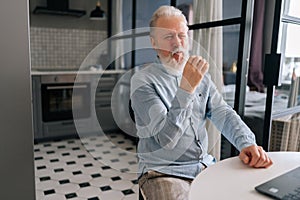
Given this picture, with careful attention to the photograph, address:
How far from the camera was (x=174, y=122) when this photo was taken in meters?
1.13

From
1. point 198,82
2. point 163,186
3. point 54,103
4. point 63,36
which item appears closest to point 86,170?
point 54,103

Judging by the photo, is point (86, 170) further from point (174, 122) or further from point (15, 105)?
point (174, 122)

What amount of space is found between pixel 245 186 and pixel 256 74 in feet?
10.7

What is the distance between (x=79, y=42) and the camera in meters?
4.41

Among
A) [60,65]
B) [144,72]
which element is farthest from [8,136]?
[60,65]

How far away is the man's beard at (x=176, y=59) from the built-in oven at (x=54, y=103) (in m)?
2.34

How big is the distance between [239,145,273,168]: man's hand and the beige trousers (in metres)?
0.31

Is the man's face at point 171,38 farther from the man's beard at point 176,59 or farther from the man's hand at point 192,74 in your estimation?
the man's hand at point 192,74

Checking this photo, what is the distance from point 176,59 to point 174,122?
31 centimetres

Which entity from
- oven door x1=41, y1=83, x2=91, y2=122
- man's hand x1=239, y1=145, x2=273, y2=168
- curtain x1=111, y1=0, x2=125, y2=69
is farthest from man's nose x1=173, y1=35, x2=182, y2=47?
curtain x1=111, y1=0, x2=125, y2=69

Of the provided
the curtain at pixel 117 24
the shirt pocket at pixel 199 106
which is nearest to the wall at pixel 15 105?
the shirt pocket at pixel 199 106

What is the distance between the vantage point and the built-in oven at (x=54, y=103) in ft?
11.8

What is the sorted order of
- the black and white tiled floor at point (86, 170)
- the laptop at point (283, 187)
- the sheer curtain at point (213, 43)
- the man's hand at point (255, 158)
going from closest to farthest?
the laptop at point (283, 187) < the man's hand at point (255, 158) < the sheer curtain at point (213, 43) < the black and white tiled floor at point (86, 170)

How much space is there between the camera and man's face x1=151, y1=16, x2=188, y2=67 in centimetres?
121
